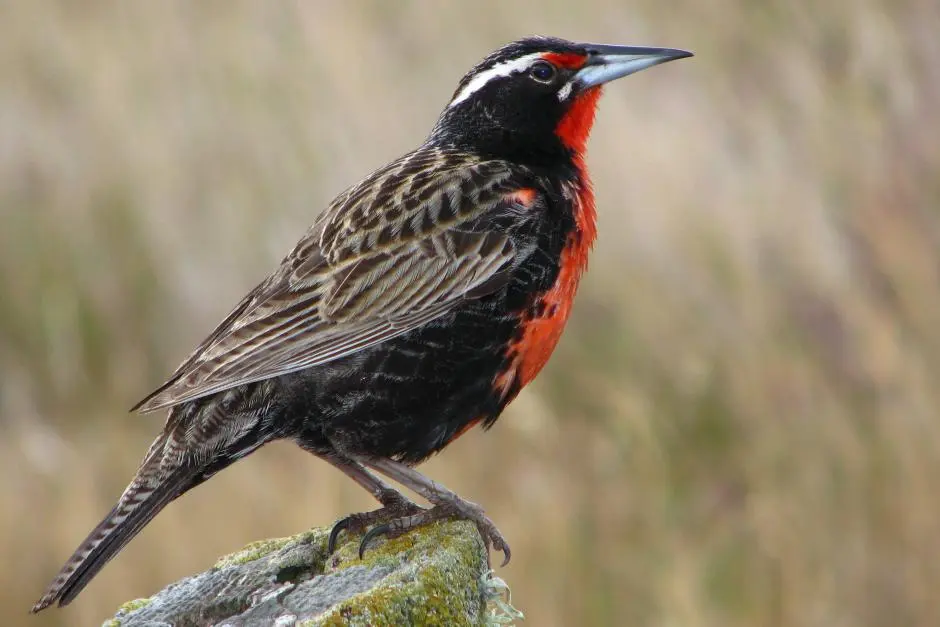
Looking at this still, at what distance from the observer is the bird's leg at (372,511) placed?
3.37 metres

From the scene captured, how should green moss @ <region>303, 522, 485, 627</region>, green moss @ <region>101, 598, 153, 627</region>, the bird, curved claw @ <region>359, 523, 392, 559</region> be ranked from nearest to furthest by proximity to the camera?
1. green moss @ <region>303, 522, 485, 627</region>
2. green moss @ <region>101, 598, 153, 627</region>
3. curved claw @ <region>359, 523, 392, 559</region>
4. the bird

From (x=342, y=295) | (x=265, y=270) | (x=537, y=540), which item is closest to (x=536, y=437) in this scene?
(x=537, y=540)

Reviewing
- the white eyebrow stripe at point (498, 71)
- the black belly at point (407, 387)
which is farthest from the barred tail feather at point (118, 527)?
the white eyebrow stripe at point (498, 71)

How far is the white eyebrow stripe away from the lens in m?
4.18

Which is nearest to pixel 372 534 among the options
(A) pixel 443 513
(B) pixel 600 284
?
(A) pixel 443 513

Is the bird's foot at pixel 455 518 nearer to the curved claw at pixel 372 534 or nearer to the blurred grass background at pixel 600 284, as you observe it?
the curved claw at pixel 372 534

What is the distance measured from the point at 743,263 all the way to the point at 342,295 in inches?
129

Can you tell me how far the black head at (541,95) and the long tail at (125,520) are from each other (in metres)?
1.36

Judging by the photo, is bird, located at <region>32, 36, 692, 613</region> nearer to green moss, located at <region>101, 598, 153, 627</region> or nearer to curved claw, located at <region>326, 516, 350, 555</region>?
curved claw, located at <region>326, 516, 350, 555</region>

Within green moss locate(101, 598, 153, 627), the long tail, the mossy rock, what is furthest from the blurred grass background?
green moss locate(101, 598, 153, 627)

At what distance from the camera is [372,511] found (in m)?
3.42

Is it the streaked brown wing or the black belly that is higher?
the streaked brown wing

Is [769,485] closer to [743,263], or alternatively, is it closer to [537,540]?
[537,540]

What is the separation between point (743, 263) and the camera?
21.3ft
